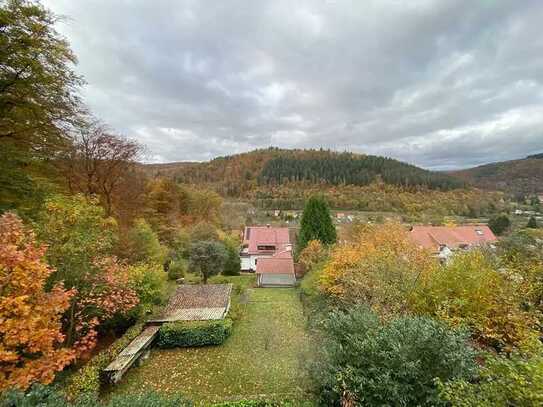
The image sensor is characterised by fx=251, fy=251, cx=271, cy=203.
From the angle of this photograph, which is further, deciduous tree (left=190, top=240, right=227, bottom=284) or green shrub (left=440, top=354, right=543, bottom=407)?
deciduous tree (left=190, top=240, right=227, bottom=284)

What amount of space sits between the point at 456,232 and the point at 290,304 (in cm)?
3436

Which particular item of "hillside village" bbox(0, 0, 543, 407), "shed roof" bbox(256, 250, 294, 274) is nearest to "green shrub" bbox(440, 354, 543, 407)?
"hillside village" bbox(0, 0, 543, 407)

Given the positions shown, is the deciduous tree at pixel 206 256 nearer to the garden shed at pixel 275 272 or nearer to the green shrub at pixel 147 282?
the garden shed at pixel 275 272

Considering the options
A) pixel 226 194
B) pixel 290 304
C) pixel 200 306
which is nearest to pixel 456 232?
pixel 290 304

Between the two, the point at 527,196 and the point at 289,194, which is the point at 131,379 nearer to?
the point at 289,194

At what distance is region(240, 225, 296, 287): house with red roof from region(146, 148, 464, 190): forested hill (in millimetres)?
54028

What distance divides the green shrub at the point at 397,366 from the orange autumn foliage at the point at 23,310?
6.53 m

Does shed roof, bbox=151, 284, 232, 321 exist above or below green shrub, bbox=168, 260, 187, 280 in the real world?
above

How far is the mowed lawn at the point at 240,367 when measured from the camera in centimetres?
920

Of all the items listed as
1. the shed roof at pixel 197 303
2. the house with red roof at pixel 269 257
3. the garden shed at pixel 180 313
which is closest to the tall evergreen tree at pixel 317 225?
the house with red roof at pixel 269 257

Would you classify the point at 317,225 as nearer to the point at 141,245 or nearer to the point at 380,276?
the point at 380,276

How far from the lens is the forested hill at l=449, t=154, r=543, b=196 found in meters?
91.1

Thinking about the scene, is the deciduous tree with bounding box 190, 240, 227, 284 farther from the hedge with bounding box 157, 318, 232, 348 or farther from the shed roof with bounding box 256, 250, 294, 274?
the hedge with bounding box 157, 318, 232, 348

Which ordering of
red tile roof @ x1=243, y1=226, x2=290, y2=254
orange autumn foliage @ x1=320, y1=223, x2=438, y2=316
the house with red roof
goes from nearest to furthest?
orange autumn foliage @ x1=320, y1=223, x2=438, y2=316 < the house with red roof < red tile roof @ x1=243, y1=226, x2=290, y2=254
